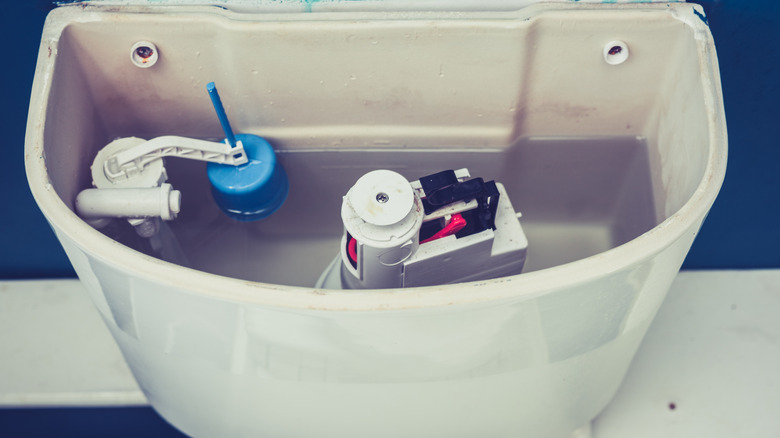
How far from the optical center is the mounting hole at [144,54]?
962mm

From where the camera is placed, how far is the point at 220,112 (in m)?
0.90

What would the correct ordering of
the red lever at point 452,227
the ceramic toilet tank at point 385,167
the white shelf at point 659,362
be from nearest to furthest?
the ceramic toilet tank at point 385,167 < the red lever at point 452,227 < the white shelf at point 659,362

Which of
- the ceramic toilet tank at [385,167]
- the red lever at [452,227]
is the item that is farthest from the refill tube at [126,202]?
the red lever at [452,227]

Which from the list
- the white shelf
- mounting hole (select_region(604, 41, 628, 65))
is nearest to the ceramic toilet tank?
mounting hole (select_region(604, 41, 628, 65))

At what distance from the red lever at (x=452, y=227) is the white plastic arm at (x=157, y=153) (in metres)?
0.32

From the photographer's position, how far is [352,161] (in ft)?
3.70

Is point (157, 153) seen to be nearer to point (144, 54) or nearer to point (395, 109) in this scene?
point (144, 54)

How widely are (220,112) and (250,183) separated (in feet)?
0.40

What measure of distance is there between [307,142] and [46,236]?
524 millimetres

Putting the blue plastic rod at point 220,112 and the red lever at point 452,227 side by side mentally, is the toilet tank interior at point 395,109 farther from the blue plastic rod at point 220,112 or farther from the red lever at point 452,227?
the red lever at point 452,227

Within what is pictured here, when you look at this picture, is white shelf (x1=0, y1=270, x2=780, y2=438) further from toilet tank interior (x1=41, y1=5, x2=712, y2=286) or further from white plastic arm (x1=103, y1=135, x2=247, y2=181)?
white plastic arm (x1=103, y1=135, x2=247, y2=181)

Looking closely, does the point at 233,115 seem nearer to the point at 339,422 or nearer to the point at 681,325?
the point at 339,422

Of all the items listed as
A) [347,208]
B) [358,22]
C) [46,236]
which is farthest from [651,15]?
[46,236]

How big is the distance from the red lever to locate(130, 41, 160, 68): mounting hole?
469 mm
